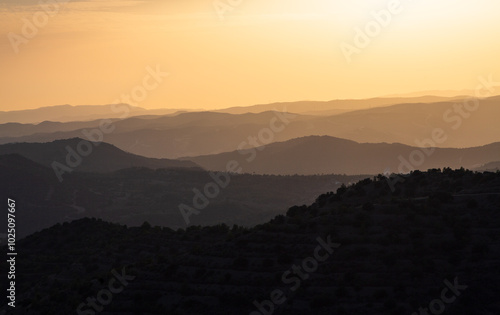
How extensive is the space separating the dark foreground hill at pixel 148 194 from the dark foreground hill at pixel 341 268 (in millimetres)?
60161

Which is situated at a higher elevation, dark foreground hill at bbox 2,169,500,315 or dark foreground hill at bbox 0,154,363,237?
dark foreground hill at bbox 0,154,363,237

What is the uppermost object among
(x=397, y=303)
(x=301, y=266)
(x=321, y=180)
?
(x=321, y=180)

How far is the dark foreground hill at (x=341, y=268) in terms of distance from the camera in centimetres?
4328

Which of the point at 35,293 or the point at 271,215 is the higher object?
the point at 271,215

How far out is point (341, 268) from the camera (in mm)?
46688

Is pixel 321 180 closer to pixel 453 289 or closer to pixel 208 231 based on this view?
pixel 208 231

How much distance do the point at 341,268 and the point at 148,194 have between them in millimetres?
107462

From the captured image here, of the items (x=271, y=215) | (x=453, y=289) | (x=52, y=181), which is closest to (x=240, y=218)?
(x=271, y=215)

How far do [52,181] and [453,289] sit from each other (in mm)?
115422

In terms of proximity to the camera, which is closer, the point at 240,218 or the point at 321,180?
the point at 240,218

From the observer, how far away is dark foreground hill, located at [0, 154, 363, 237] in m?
129

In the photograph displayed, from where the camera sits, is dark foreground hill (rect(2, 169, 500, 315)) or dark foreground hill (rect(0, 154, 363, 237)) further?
dark foreground hill (rect(0, 154, 363, 237))

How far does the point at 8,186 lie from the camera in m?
140

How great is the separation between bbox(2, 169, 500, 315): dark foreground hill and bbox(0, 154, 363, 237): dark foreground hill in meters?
60.2
